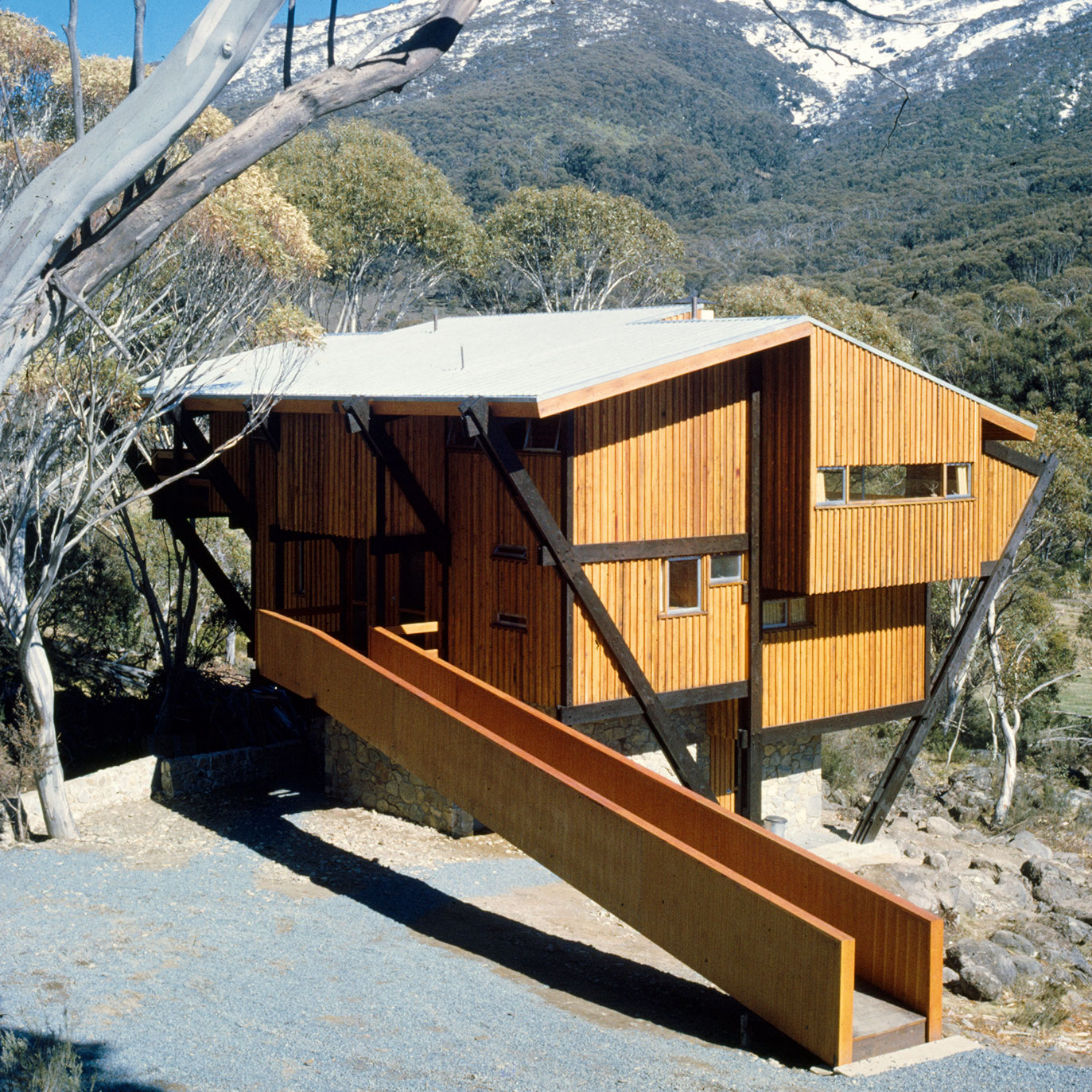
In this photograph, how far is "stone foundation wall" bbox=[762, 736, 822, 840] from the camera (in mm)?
17953

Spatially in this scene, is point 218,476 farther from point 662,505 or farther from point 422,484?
point 662,505

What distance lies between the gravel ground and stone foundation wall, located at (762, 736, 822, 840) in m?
4.61

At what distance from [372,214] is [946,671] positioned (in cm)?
2805

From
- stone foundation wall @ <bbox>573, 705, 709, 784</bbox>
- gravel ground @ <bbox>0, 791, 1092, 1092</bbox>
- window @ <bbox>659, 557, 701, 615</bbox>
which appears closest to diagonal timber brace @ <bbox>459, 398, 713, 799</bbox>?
stone foundation wall @ <bbox>573, 705, 709, 784</bbox>

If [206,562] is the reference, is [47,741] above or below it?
below

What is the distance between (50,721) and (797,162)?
104001 millimetres

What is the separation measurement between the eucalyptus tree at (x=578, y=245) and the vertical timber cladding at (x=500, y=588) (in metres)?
31.6

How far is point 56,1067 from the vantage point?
255 inches

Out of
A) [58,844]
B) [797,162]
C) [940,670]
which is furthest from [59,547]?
[797,162]

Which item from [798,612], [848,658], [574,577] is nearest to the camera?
[574,577]

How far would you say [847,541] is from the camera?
1562cm

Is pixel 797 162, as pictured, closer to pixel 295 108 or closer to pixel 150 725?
pixel 150 725

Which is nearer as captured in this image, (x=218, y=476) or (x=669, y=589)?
(x=669, y=589)

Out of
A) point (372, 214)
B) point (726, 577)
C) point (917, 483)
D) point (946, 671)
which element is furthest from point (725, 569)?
point (372, 214)
